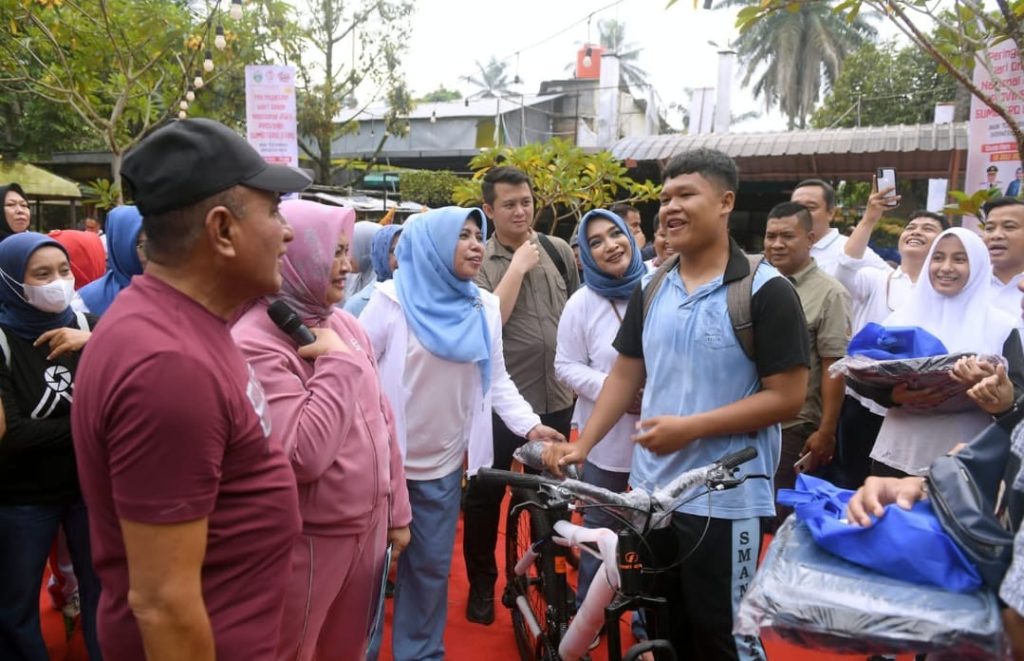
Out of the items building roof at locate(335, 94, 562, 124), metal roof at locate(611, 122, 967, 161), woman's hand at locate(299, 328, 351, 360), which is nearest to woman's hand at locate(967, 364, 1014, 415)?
woman's hand at locate(299, 328, 351, 360)

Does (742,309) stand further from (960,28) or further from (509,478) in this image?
(960,28)

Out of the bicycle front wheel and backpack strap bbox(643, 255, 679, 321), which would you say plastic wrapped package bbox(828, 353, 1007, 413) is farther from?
the bicycle front wheel

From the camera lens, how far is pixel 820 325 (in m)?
3.55

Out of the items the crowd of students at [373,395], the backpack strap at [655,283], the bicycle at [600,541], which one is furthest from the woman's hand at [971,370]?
the backpack strap at [655,283]

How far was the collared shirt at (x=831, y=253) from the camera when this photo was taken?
183 inches

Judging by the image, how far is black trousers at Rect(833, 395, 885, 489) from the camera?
359 centimetres

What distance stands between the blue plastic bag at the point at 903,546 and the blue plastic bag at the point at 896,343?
1489 millimetres

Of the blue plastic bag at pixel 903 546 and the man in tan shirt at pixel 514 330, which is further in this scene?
the man in tan shirt at pixel 514 330

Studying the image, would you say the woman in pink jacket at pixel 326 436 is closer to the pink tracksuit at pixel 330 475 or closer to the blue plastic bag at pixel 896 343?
the pink tracksuit at pixel 330 475

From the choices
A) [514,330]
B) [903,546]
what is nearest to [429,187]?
[514,330]

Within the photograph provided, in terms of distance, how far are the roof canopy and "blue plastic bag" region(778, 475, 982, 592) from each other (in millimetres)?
17628

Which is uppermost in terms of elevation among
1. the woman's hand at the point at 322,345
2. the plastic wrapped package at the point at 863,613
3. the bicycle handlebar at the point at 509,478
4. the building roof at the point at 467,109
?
the building roof at the point at 467,109

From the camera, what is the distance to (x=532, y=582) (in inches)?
116

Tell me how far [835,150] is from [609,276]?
10.0 meters
